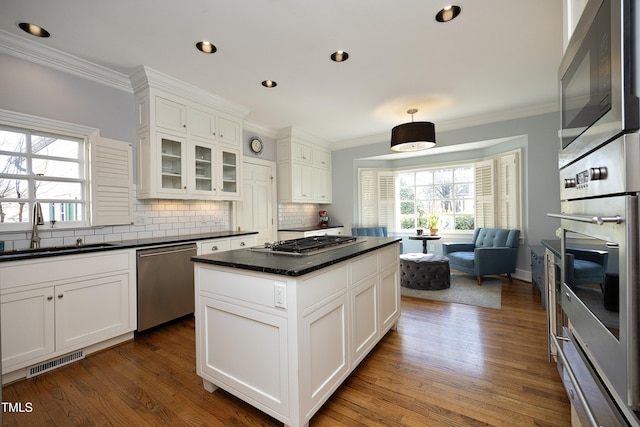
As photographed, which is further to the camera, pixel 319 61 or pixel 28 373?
pixel 319 61

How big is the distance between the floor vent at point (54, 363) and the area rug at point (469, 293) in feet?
12.2

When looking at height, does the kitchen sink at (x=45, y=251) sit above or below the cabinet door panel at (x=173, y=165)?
below

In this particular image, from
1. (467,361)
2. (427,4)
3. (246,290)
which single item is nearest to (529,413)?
(467,361)

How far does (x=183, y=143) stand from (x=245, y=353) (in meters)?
2.72

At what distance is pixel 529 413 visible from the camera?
5.35ft

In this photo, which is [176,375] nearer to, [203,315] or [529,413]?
[203,315]

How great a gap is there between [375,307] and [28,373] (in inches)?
107

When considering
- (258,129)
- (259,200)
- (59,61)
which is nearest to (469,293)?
(259,200)

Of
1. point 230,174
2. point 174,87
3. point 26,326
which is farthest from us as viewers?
point 230,174

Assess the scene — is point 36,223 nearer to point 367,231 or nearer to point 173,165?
point 173,165

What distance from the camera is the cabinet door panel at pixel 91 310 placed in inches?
87.3

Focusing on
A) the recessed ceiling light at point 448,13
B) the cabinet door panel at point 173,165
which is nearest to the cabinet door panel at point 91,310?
the cabinet door panel at point 173,165

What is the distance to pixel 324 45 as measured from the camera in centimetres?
253

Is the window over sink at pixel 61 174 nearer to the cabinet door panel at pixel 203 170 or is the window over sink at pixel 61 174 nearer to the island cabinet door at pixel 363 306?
the cabinet door panel at pixel 203 170
